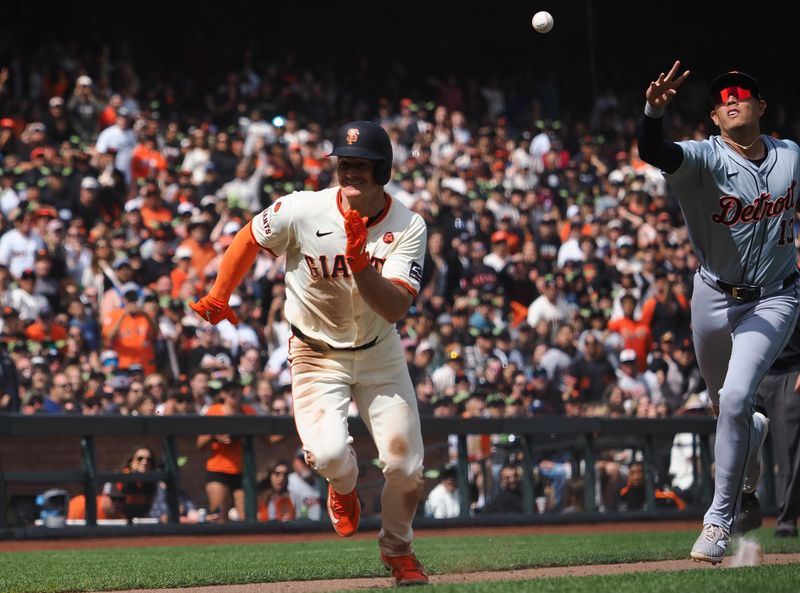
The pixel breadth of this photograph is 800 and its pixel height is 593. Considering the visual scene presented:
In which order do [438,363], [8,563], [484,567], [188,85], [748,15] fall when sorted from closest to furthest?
[484,567] → [8,563] → [438,363] → [188,85] → [748,15]

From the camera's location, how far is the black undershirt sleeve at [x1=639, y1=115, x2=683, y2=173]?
17.6 feet

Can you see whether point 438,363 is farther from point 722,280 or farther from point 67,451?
point 722,280

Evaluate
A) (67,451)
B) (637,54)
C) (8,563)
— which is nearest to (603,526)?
(67,451)

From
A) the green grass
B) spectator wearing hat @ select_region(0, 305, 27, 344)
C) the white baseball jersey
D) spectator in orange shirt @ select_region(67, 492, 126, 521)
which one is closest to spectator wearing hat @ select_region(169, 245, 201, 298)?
spectator wearing hat @ select_region(0, 305, 27, 344)

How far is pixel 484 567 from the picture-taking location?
6.75 metres

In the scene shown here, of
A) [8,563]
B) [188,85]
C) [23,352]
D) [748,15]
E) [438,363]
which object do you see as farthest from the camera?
[748,15]

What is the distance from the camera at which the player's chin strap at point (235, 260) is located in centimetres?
557

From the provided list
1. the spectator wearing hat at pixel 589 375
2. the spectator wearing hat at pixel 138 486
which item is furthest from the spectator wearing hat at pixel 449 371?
the spectator wearing hat at pixel 138 486

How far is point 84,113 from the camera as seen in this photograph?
15.8 m

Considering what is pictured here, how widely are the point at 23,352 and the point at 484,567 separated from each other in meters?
5.77

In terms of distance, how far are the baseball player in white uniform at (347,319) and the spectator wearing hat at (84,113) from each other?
35.4 feet

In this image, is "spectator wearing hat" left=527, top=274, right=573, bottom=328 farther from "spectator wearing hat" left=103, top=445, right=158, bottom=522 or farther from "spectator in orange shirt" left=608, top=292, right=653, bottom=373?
"spectator wearing hat" left=103, top=445, right=158, bottom=522

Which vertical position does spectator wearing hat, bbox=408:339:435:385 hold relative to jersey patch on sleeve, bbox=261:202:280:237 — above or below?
below

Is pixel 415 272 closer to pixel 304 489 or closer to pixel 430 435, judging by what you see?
pixel 304 489
